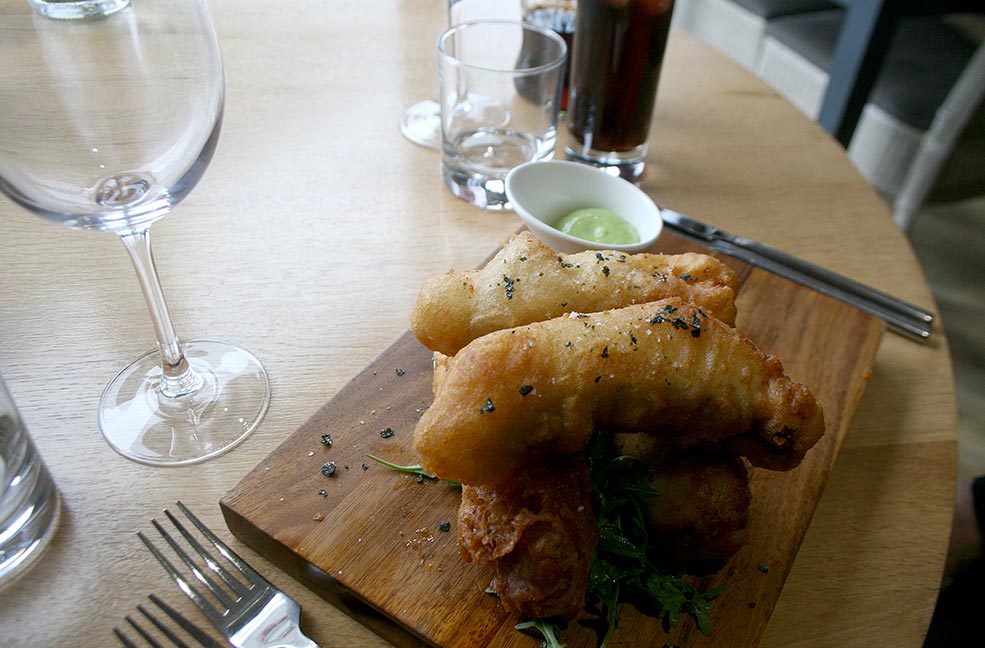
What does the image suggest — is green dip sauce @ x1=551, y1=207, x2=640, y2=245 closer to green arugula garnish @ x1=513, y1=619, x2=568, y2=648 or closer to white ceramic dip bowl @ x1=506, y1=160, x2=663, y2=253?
white ceramic dip bowl @ x1=506, y1=160, x2=663, y2=253

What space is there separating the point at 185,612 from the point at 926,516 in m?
0.85

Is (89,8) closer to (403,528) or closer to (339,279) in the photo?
(339,279)

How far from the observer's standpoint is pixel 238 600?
78 cm

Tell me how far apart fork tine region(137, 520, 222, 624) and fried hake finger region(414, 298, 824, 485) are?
25cm

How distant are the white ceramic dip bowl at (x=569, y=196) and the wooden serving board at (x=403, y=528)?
33 cm

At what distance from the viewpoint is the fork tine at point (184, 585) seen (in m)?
0.77

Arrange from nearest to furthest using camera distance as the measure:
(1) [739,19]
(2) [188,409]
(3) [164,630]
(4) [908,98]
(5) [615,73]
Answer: (3) [164,630] → (2) [188,409] → (5) [615,73] → (4) [908,98] → (1) [739,19]

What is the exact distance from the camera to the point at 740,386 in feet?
2.62

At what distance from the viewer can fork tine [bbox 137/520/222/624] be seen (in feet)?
2.52

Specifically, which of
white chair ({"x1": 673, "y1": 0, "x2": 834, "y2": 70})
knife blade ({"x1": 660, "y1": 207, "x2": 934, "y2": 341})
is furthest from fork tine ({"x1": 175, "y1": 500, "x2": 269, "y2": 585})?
white chair ({"x1": 673, "y1": 0, "x2": 834, "y2": 70})

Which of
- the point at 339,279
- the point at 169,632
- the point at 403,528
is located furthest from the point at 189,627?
the point at 339,279

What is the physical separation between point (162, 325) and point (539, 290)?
0.45 metres

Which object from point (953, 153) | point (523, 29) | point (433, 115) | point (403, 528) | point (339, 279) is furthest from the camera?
point (953, 153)

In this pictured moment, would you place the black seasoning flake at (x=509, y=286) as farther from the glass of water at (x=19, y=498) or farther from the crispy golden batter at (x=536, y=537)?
the glass of water at (x=19, y=498)
